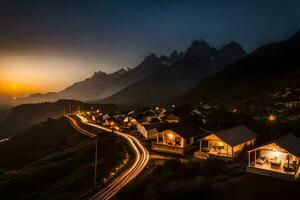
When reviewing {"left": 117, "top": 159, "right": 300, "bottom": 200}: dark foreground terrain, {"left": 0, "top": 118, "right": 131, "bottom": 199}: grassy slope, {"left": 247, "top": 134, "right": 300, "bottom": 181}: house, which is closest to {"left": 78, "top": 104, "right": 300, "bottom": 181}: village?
{"left": 247, "top": 134, "right": 300, "bottom": 181}: house

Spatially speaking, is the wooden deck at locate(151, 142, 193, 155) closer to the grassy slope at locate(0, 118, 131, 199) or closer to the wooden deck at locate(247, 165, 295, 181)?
the grassy slope at locate(0, 118, 131, 199)

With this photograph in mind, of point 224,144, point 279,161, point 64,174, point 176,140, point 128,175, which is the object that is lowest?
point 64,174

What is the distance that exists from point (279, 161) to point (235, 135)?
1428 cm

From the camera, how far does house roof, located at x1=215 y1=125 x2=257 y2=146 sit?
5009 cm

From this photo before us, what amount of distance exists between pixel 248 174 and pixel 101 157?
116 feet

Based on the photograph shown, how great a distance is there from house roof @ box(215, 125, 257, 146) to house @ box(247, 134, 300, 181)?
29.1 ft

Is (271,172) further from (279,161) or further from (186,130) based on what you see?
(186,130)

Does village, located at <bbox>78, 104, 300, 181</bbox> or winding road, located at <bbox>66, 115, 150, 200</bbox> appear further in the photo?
winding road, located at <bbox>66, 115, 150, 200</bbox>

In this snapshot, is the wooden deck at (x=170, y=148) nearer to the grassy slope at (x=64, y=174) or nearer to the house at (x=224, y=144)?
the house at (x=224, y=144)

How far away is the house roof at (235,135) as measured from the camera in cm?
5009

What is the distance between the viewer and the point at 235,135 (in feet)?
175

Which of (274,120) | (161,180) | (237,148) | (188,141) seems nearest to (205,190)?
(161,180)

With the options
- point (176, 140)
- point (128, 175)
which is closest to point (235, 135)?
point (176, 140)

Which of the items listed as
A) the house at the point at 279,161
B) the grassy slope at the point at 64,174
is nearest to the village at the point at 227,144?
the house at the point at 279,161
